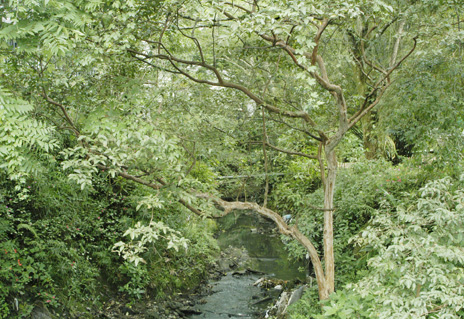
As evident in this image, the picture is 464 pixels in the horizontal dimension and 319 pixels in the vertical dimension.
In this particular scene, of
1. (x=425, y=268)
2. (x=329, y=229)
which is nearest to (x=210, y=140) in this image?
(x=329, y=229)

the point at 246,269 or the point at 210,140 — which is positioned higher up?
the point at 210,140

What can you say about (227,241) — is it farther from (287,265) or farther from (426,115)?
(426,115)

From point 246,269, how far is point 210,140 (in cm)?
602

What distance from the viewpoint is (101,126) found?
4340mm

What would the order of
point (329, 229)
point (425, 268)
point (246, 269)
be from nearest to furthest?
point (425, 268), point (329, 229), point (246, 269)

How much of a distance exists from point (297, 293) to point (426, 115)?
4281 millimetres

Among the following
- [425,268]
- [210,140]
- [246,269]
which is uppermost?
[210,140]

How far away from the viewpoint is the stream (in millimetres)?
9117

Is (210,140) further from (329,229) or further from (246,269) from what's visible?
(246,269)

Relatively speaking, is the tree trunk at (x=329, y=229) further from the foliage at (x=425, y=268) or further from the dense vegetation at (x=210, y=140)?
the foliage at (x=425, y=268)

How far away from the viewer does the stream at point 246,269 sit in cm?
912

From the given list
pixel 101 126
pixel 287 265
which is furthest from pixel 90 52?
pixel 287 265

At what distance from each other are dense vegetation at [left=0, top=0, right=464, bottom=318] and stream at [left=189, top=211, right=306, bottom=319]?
4.19 ft

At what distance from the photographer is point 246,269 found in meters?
11.6
